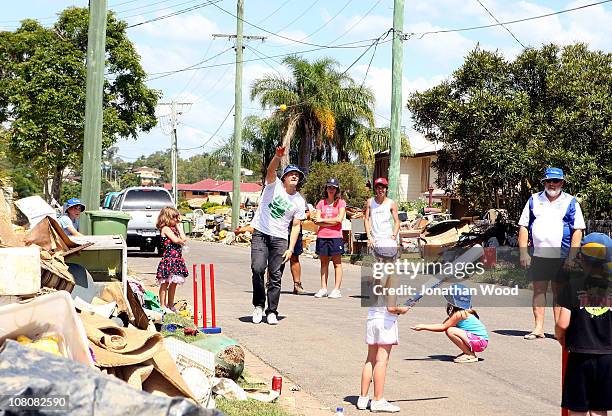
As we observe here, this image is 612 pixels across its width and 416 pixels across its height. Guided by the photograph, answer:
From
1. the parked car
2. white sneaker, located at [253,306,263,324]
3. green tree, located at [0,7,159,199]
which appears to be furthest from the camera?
green tree, located at [0,7,159,199]

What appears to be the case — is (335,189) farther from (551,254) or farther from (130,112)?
(130,112)

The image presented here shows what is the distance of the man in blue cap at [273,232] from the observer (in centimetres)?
1167

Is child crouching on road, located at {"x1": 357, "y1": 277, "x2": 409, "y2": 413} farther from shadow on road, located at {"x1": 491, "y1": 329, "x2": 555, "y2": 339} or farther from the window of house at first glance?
the window of house

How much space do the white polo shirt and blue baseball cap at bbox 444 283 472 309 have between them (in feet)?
6.41

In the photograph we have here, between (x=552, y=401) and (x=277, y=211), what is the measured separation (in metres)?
4.88

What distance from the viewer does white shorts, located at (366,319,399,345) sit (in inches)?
291

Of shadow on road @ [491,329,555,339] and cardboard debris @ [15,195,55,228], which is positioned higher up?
cardboard debris @ [15,195,55,228]

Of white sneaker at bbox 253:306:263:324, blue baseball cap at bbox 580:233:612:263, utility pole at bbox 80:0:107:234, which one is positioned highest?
utility pole at bbox 80:0:107:234

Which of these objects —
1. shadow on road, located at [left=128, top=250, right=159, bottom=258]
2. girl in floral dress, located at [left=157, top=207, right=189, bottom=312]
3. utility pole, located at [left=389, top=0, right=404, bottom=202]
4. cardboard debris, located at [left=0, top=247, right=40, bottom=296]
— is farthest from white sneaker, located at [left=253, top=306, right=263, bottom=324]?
shadow on road, located at [left=128, top=250, right=159, bottom=258]

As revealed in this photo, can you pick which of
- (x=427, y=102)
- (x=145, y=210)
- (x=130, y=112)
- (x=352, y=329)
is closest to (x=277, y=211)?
(x=352, y=329)

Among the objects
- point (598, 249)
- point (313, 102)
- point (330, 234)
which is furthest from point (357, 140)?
point (598, 249)

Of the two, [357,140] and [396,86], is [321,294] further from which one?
[357,140]

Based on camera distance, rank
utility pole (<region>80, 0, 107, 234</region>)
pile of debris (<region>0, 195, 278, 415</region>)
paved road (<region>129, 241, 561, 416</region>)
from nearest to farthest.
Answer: pile of debris (<region>0, 195, 278, 415</region>), paved road (<region>129, 241, 561, 416</region>), utility pole (<region>80, 0, 107, 234</region>)

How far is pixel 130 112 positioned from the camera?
36688 millimetres
